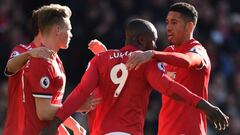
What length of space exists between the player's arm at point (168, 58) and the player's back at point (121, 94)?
6.0 inches

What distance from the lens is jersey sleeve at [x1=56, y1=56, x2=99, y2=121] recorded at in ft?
24.2

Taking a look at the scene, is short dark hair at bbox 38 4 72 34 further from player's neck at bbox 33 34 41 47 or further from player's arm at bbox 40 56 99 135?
player's arm at bbox 40 56 99 135

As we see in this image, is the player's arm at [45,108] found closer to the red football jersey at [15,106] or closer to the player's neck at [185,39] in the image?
the red football jersey at [15,106]

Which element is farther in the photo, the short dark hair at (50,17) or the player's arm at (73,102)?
the short dark hair at (50,17)

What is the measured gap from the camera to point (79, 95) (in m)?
7.41

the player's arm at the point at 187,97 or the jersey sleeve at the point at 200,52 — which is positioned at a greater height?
the jersey sleeve at the point at 200,52

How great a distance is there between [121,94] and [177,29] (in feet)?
4.56

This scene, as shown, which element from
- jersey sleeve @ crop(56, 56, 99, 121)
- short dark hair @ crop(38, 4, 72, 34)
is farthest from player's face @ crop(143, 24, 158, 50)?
short dark hair @ crop(38, 4, 72, 34)

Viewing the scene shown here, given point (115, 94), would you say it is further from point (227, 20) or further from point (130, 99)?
point (227, 20)

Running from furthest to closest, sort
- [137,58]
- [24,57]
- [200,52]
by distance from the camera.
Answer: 1. [200,52]
2. [24,57]
3. [137,58]

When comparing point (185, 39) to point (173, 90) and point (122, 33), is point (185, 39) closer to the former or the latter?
point (173, 90)

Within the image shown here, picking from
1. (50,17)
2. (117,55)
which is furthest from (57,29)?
(117,55)

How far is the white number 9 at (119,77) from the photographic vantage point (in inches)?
294

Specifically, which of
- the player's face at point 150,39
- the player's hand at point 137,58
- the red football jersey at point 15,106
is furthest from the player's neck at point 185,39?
the red football jersey at point 15,106
